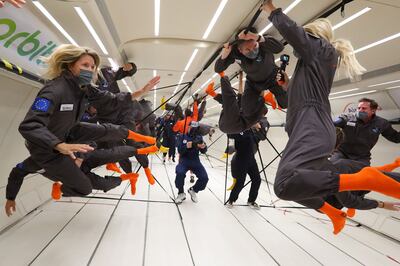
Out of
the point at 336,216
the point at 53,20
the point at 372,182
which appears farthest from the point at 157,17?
the point at 372,182

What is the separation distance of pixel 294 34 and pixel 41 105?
82.1 inches

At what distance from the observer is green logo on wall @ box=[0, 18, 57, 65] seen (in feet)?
9.30

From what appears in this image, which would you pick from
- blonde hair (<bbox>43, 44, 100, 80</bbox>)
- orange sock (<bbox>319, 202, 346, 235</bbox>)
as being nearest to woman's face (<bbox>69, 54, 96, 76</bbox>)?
blonde hair (<bbox>43, 44, 100, 80</bbox>)

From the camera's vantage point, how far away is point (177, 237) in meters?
3.22

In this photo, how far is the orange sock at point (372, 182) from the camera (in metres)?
1.41

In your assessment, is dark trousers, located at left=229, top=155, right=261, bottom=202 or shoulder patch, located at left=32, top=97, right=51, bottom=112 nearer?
shoulder patch, located at left=32, top=97, right=51, bottom=112

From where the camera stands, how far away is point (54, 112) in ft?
7.43

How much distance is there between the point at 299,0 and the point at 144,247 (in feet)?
12.9

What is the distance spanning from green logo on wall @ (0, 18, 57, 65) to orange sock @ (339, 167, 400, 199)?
3682 mm

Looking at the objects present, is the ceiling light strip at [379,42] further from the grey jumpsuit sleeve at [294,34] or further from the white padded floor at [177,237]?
the white padded floor at [177,237]

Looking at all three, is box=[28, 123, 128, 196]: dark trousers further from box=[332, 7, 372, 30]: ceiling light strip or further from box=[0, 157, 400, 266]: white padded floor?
box=[332, 7, 372, 30]: ceiling light strip

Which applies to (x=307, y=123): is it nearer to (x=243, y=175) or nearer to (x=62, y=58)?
(x=62, y=58)

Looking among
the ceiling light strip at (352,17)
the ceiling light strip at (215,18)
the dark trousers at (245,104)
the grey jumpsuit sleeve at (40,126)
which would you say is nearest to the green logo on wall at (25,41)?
the grey jumpsuit sleeve at (40,126)

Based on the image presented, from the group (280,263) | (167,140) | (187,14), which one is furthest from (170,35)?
(167,140)
